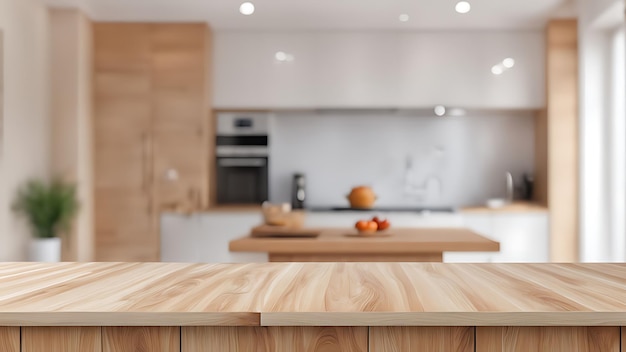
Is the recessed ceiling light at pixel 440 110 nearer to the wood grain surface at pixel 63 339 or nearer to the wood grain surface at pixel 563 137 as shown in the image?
the wood grain surface at pixel 563 137

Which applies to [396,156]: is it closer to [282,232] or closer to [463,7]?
[463,7]

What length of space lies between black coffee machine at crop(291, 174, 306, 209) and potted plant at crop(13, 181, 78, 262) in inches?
77.0

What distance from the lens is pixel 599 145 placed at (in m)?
5.44

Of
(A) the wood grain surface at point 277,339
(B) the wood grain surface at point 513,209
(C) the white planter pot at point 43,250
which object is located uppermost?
(B) the wood grain surface at point 513,209

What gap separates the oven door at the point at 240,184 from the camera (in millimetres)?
6012

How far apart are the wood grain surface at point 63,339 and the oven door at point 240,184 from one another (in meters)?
4.59

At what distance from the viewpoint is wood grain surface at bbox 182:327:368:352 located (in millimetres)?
1386

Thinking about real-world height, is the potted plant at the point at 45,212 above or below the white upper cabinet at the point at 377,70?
below

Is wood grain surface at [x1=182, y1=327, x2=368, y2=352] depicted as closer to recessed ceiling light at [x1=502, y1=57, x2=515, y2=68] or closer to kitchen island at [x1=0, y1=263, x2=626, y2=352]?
kitchen island at [x1=0, y1=263, x2=626, y2=352]

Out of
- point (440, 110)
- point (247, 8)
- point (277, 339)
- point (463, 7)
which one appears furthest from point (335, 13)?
point (277, 339)

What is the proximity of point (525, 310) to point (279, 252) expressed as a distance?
6.39 feet

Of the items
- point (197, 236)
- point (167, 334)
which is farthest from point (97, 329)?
point (197, 236)

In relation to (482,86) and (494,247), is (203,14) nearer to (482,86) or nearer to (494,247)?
(482,86)

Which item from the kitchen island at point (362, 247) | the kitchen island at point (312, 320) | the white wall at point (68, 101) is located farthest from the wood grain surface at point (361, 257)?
the white wall at point (68, 101)
